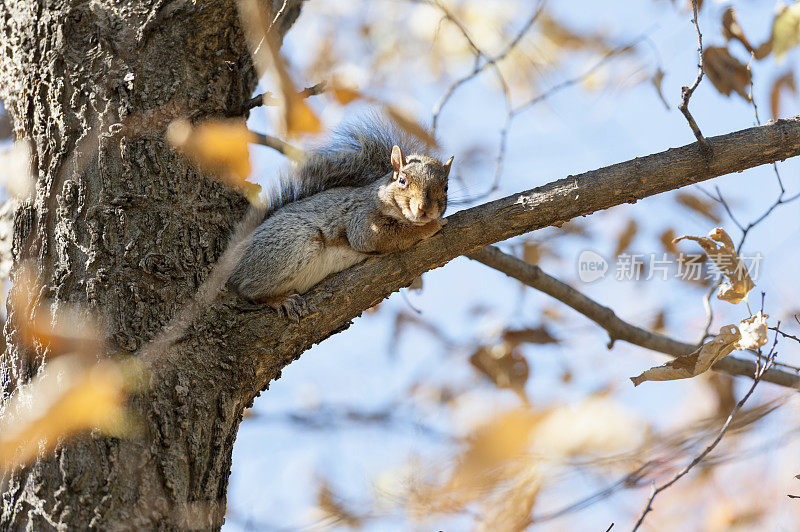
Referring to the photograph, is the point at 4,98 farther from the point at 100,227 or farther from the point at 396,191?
the point at 396,191

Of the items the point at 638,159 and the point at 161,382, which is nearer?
the point at 161,382

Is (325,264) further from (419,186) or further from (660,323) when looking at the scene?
(660,323)

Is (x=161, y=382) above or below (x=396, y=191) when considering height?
below

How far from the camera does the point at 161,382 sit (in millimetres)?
2111

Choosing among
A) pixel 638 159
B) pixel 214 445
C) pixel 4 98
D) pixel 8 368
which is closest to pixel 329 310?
pixel 214 445

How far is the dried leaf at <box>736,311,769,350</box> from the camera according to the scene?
2137 millimetres

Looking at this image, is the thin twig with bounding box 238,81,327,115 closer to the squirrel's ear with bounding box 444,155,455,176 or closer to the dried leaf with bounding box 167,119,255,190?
the dried leaf with bounding box 167,119,255,190

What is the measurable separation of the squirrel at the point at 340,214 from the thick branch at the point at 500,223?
23 centimetres

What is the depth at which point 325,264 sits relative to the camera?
2961mm

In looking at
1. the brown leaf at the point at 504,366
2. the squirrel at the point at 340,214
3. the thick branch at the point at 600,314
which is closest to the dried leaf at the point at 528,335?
the brown leaf at the point at 504,366

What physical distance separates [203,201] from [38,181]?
1.71ft

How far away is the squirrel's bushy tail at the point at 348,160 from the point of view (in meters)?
3.26

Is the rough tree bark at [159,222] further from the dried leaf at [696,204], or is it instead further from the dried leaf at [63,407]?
the dried leaf at [696,204]

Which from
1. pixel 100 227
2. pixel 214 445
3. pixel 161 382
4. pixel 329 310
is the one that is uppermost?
pixel 100 227
